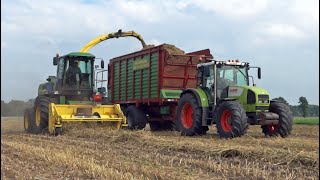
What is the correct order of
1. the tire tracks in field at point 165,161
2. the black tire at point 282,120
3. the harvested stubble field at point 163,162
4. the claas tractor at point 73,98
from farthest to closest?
the claas tractor at point 73,98
the black tire at point 282,120
the tire tracks in field at point 165,161
the harvested stubble field at point 163,162

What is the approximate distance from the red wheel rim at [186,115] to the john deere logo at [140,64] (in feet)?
8.88

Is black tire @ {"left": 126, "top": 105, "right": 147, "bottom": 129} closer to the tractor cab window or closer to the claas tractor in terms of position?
the claas tractor

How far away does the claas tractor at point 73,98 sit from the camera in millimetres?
14539

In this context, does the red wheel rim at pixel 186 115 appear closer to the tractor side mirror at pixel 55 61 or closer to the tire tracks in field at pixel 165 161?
the tire tracks in field at pixel 165 161

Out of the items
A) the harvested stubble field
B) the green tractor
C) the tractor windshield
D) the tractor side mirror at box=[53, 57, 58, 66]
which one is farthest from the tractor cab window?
the tractor side mirror at box=[53, 57, 58, 66]

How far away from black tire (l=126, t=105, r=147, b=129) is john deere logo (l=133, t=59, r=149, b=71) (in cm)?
144

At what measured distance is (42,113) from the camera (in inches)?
574

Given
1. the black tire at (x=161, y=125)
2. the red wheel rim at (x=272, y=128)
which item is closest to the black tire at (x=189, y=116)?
the red wheel rim at (x=272, y=128)

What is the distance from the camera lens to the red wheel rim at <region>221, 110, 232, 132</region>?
11.9 meters

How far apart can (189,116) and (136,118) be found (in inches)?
123

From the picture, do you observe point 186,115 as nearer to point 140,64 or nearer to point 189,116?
point 189,116

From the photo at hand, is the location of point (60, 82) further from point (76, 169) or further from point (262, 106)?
point (76, 169)

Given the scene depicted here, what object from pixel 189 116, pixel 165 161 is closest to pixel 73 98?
pixel 189 116

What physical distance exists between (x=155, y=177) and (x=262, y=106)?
6.65 meters
